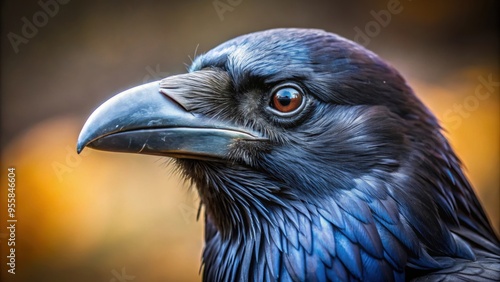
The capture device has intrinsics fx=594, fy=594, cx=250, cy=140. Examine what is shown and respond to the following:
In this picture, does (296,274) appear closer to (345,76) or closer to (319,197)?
(319,197)

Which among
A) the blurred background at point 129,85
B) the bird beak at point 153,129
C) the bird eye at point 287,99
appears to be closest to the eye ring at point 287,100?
the bird eye at point 287,99

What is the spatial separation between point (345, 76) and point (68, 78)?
9.44 feet

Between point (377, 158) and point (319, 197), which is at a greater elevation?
point (377, 158)

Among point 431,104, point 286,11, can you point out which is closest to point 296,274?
point 286,11

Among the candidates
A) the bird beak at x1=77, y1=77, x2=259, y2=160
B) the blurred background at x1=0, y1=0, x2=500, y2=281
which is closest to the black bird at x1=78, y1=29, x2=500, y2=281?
the bird beak at x1=77, y1=77, x2=259, y2=160

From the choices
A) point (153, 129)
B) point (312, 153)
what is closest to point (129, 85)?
point (153, 129)

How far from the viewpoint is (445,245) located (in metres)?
2.11

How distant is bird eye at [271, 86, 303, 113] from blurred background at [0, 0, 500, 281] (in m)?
1.24

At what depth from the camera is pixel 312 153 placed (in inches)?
83.0

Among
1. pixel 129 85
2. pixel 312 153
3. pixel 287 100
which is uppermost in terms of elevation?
pixel 129 85

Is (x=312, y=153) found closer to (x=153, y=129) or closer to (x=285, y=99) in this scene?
(x=285, y=99)

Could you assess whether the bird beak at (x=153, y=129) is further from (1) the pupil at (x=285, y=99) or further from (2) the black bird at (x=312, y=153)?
(1) the pupil at (x=285, y=99)

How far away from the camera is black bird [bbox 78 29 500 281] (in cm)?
202

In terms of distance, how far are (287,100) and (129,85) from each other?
2809 mm
